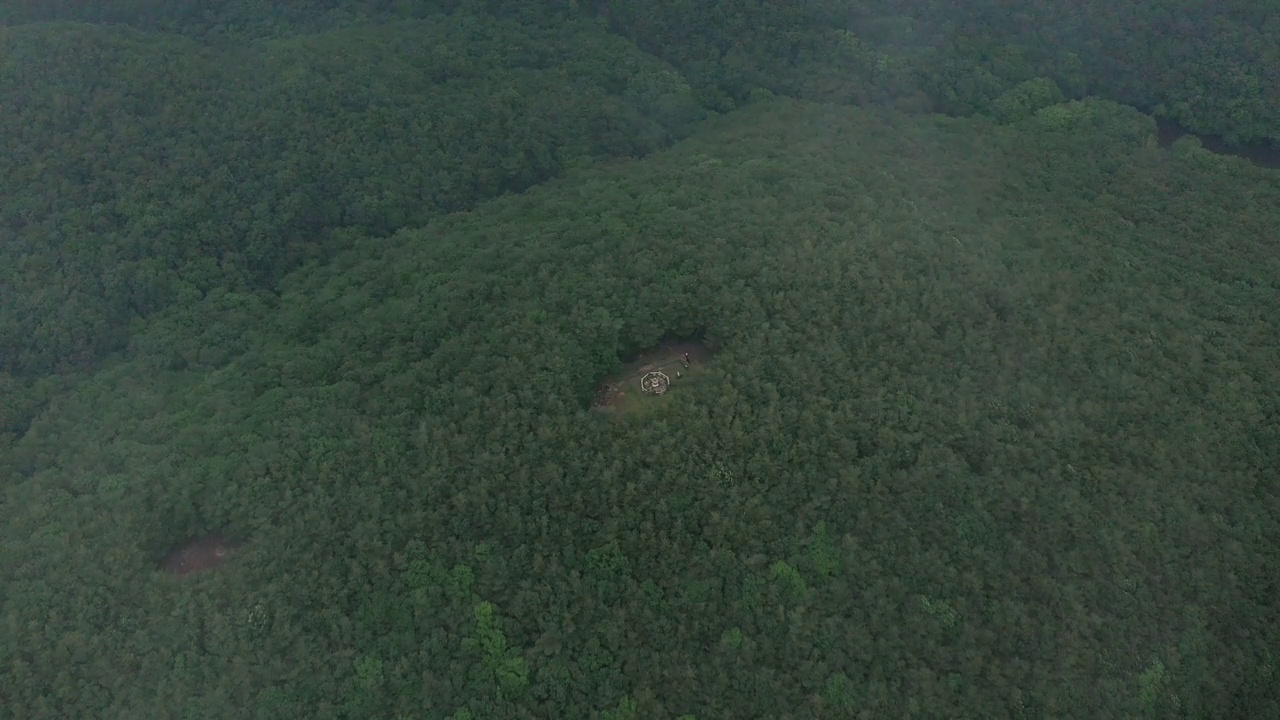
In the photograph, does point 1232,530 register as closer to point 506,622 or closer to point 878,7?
point 506,622

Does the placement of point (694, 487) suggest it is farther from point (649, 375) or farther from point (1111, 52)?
point (1111, 52)

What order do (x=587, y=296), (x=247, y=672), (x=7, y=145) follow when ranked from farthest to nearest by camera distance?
(x=7, y=145) < (x=587, y=296) < (x=247, y=672)

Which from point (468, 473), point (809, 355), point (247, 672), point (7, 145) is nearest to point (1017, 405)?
point (809, 355)

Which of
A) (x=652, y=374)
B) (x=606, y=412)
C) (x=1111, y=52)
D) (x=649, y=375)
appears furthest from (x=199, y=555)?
(x=1111, y=52)

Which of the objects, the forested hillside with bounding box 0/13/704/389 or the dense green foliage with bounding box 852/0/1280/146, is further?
the dense green foliage with bounding box 852/0/1280/146

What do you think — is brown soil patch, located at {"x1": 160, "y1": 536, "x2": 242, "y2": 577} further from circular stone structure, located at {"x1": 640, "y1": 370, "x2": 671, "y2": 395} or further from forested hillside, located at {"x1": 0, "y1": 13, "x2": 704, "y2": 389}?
circular stone structure, located at {"x1": 640, "y1": 370, "x2": 671, "y2": 395}

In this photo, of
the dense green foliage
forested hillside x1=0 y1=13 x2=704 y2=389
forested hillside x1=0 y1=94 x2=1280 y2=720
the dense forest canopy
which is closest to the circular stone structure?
the dense forest canopy

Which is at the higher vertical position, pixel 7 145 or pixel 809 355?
pixel 7 145
